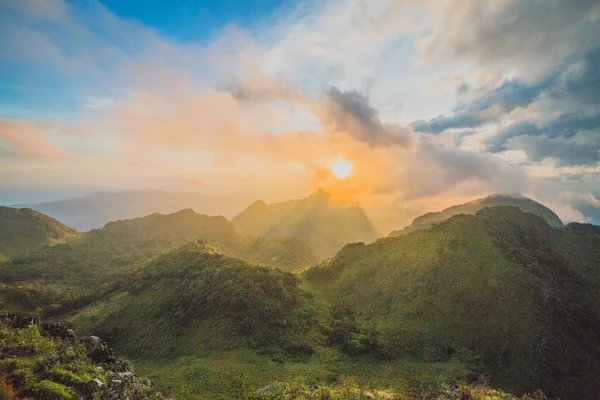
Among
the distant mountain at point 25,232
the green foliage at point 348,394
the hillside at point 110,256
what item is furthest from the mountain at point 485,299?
the distant mountain at point 25,232

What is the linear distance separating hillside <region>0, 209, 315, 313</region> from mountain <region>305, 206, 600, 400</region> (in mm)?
52579

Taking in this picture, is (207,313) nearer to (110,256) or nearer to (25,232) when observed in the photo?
(110,256)

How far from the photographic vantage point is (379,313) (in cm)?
5347

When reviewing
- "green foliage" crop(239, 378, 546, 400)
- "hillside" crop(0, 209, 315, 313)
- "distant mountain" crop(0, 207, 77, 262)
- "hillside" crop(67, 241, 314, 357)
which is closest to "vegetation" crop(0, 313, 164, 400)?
"green foliage" crop(239, 378, 546, 400)

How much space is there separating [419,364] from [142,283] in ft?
170

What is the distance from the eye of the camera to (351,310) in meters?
55.6

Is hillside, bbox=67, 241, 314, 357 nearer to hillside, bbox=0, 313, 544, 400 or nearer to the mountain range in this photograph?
the mountain range

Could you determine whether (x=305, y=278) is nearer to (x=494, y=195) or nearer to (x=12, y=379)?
(x=12, y=379)

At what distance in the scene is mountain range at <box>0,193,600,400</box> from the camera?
3800cm

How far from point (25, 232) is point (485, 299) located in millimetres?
158342

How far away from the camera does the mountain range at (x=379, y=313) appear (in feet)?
125

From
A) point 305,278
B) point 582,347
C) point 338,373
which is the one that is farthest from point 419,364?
point 305,278

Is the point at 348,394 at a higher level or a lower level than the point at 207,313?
lower

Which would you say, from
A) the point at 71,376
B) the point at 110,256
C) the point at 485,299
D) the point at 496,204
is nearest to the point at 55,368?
the point at 71,376
